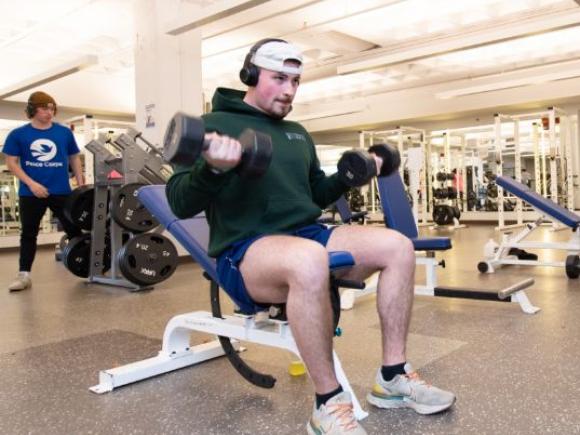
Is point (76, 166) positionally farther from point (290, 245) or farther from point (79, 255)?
point (290, 245)

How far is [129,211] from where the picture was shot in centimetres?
350

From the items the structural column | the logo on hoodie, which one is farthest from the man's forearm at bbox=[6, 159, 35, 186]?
Answer: the logo on hoodie

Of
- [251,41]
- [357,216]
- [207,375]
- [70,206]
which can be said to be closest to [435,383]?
[207,375]

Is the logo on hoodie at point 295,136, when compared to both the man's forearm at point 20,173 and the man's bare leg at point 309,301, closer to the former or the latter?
the man's bare leg at point 309,301

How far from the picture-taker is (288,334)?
1484mm

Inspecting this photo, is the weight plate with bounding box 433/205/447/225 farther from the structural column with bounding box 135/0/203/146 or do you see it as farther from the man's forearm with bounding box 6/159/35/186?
the man's forearm with bounding box 6/159/35/186

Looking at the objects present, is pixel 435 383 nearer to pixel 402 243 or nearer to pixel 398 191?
pixel 402 243

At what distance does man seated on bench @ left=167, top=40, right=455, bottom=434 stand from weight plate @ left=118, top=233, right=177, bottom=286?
1985mm

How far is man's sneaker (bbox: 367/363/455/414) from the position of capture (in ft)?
4.63

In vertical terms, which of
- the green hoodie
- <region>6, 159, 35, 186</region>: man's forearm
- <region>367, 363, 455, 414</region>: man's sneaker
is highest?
<region>6, 159, 35, 186</region>: man's forearm

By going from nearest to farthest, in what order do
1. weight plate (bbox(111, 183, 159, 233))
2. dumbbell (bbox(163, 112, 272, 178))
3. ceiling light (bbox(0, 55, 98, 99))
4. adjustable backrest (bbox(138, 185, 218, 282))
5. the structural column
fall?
dumbbell (bbox(163, 112, 272, 178)) → adjustable backrest (bbox(138, 185, 218, 282)) → weight plate (bbox(111, 183, 159, 233)) → the structural column → ceiling light (bbox(0, 55, 98, 99))

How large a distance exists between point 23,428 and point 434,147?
12.5 m

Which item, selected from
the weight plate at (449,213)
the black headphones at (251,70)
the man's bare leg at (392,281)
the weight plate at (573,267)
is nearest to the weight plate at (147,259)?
the black headphones at (251,70)

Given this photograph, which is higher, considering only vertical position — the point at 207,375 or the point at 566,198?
the point at 566,198
